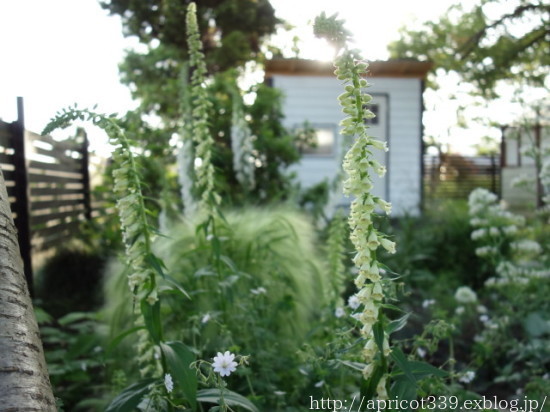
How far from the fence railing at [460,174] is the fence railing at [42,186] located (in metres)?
8.16

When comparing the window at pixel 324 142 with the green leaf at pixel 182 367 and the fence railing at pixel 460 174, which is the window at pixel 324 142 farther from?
the green leaf at pixel 182 367

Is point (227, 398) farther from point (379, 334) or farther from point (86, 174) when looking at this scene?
point (86, 174)

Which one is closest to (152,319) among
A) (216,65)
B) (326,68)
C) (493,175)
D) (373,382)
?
(373,382)

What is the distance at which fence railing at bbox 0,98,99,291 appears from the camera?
4793 mm

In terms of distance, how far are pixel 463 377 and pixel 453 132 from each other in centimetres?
1874

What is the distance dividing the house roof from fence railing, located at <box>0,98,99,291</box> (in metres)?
4.14

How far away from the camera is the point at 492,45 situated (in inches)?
552

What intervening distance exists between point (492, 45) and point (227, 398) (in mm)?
13941

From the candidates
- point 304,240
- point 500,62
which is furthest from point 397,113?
point 304,240

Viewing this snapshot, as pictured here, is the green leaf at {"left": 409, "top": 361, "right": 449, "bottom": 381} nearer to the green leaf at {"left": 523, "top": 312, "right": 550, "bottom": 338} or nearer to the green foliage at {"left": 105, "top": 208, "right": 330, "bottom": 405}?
the green foliage at {"left": 105, "top": 208, "right": 330, "bottom": 405}

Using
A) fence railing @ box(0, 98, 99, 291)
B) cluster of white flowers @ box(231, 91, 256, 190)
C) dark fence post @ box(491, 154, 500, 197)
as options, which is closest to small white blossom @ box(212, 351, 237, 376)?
fence railing @ box(0, 98, 99, 291)

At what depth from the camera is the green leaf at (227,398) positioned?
1.66m

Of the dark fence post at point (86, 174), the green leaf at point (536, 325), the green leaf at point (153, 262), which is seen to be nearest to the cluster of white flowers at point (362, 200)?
the green leaf at point (153, 262)

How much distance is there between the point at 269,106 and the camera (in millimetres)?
7219
